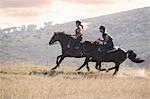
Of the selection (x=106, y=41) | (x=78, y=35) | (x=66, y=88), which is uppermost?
(x=78, y=35)

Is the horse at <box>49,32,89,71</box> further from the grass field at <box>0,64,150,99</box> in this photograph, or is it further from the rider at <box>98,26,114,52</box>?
the grass field at <box>0,64,150,99</box>

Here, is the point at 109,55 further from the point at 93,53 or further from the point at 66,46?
the point at 66,46

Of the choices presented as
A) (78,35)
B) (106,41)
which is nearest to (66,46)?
(78,35)

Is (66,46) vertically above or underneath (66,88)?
above

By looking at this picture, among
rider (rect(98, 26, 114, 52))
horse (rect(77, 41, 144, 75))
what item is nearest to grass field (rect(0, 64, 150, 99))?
rider (rect(98, 26, 114, 52))

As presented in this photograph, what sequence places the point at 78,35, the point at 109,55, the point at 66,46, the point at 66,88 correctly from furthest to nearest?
the point at 66,46 < the point at 78,35 < the point at 109,55 < the point at 66,88

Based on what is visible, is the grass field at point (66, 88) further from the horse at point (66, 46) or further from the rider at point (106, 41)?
the horse at point (66, 46)

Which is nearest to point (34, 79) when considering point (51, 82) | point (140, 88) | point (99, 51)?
point (51, 82)

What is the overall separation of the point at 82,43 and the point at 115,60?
2332mm

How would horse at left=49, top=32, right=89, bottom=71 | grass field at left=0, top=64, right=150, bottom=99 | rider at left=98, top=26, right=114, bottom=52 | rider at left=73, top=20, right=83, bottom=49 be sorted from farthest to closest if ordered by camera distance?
horse at left=49, top=32, right=89, bottom=71 < rider at left=73, top=20, right=83, bottom=49 < rider at left=98, top=26, right=114, bottom=52 < grass field at left=0, top=64, right=150, bottom=99

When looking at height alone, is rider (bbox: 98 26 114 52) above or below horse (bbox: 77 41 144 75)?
above

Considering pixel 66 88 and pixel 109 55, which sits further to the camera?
pixel 109 55

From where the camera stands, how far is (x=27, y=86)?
20.1 m

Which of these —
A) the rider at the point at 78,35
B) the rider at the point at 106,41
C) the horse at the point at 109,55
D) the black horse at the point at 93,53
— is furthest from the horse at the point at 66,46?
the rider at the point at 106,41
